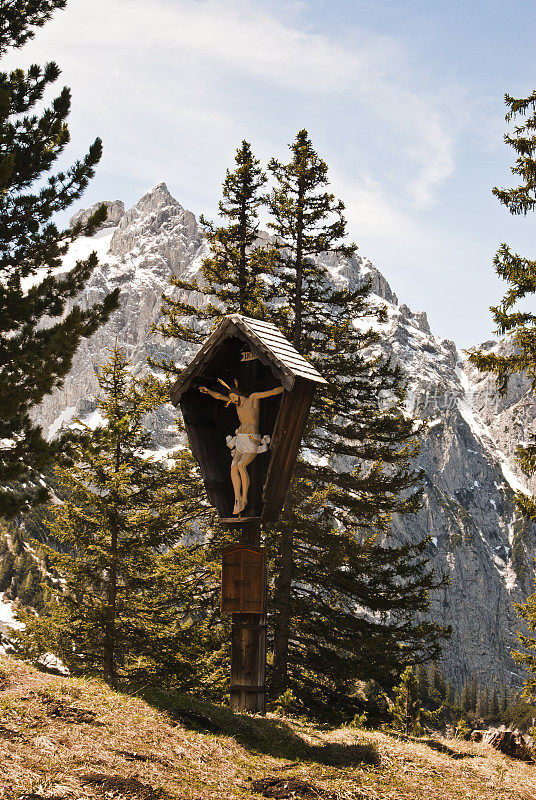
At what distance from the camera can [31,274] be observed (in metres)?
11.7

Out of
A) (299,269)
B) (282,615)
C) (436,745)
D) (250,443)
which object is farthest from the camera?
(299,269)

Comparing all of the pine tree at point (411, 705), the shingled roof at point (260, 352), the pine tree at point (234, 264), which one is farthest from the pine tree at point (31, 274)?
the pine tree at point (411, 705)

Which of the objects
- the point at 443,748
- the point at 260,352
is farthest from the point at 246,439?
the point at 443,748

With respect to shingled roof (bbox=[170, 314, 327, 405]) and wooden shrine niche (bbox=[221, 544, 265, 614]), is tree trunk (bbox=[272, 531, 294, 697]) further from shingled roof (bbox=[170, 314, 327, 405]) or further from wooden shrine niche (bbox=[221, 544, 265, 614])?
shingled roof (bbox=[170, 314, 327, 405])

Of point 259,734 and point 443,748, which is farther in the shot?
point 443,748

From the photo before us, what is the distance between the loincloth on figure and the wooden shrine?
1cm

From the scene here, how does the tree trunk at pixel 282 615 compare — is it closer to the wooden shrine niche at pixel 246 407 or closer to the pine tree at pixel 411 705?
the wooden shrine niche at pixel 246 407

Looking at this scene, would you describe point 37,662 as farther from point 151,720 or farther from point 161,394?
point 151,720

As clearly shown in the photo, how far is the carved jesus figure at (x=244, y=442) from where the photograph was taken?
9.71 metres

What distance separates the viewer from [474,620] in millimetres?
192875

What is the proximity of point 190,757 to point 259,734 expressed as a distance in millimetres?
1566

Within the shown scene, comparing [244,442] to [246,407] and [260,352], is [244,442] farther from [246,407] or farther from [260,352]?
[260,352]

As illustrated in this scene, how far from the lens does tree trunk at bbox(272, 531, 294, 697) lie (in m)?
15.1

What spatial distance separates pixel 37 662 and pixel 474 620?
7738 inches
